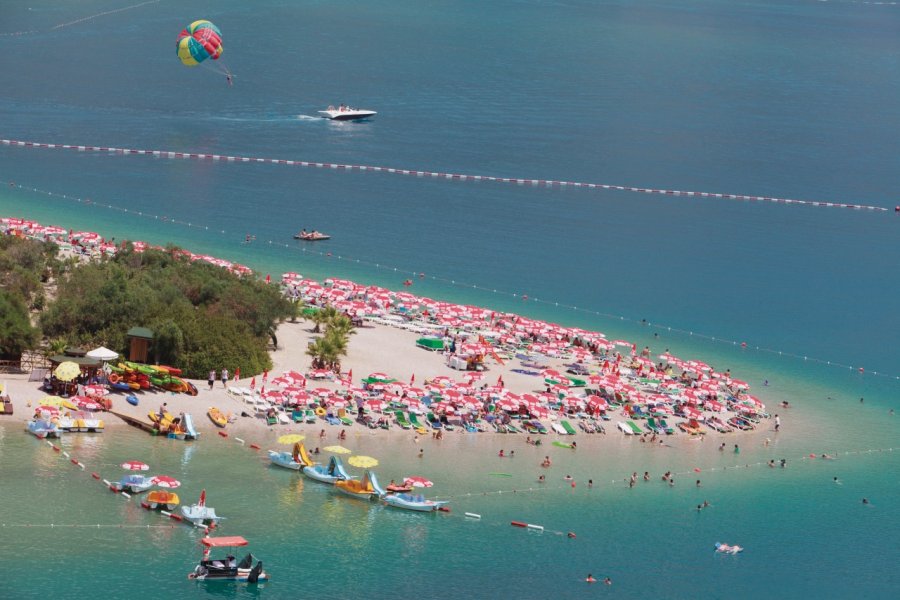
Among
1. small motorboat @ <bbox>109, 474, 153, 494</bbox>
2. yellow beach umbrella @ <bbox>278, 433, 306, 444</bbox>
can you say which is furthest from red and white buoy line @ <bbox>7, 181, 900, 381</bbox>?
small motorboat @ <bbox>109, 474, 153, 494</bbox>

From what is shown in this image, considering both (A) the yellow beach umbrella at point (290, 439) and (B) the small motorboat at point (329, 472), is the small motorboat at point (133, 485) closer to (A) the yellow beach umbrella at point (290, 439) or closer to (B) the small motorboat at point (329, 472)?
(A) the yellow beach umbrella at point (290, 439)

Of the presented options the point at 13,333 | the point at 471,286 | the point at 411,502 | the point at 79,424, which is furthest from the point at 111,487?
the point at 471,286

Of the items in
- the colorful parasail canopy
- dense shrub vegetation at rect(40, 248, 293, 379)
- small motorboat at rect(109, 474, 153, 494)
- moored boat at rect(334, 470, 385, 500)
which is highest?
the colorful parasail canopy

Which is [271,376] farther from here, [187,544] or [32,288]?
[187,544]

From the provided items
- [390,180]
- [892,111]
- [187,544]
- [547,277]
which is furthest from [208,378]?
[892,111]

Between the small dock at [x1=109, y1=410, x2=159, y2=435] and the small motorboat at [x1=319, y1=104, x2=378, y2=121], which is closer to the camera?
the small dock at [x1=109, y1=410, x2=159, y2=435]

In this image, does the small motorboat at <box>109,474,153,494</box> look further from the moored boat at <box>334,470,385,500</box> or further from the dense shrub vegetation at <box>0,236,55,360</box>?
the dense shrub vegetation at <box>0,236,55,360</box>

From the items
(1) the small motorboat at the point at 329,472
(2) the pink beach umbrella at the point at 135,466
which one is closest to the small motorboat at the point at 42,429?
(2) the pink beach umbrella at the point at 135,466
